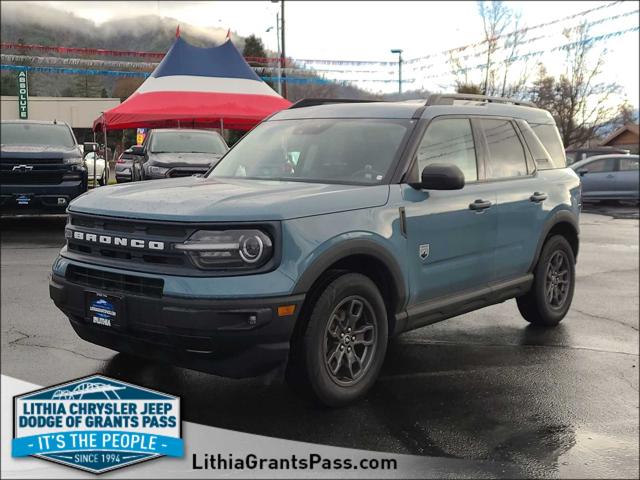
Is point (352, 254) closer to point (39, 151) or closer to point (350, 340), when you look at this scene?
point (350, 340)

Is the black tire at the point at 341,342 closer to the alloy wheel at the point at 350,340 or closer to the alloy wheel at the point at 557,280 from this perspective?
the alloy wheel at the point at 350,340

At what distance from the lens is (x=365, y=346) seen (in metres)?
4.16

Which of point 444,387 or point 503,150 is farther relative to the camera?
point 503,150

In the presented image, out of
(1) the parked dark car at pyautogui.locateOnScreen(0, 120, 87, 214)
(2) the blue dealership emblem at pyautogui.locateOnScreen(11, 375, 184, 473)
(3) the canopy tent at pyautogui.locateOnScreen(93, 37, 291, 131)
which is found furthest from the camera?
(1) the parked dark car at pyautogui.locateOnScreen(0, 120, 87, 214)

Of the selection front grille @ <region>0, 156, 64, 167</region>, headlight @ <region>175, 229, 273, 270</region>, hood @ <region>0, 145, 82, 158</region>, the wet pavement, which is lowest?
the wet pavement

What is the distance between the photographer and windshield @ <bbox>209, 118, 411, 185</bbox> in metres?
4.58

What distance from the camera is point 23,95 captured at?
132 inches

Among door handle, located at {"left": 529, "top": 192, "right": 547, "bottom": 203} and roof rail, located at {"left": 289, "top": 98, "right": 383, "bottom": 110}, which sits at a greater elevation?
roof rail, located at {"left": 289, "top": 98, "right": 383, "bottom": 110}

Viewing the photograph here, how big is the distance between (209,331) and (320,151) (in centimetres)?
188

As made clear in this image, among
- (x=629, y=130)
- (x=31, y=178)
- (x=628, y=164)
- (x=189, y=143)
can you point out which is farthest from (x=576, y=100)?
(x=629, y=130)

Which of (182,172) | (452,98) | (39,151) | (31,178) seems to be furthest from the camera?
(182,172)

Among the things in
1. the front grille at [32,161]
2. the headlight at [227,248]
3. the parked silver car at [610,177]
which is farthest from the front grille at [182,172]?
the parked silver car at [610,177]

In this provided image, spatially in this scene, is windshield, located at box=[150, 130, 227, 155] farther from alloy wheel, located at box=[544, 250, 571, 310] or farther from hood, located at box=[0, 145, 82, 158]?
alloy wheel, located at box=[544, 250, 571, 310]

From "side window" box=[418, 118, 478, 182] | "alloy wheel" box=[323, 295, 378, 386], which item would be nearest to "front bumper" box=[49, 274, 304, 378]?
"alloy wheel" box=[323, 295, 378, 386]
